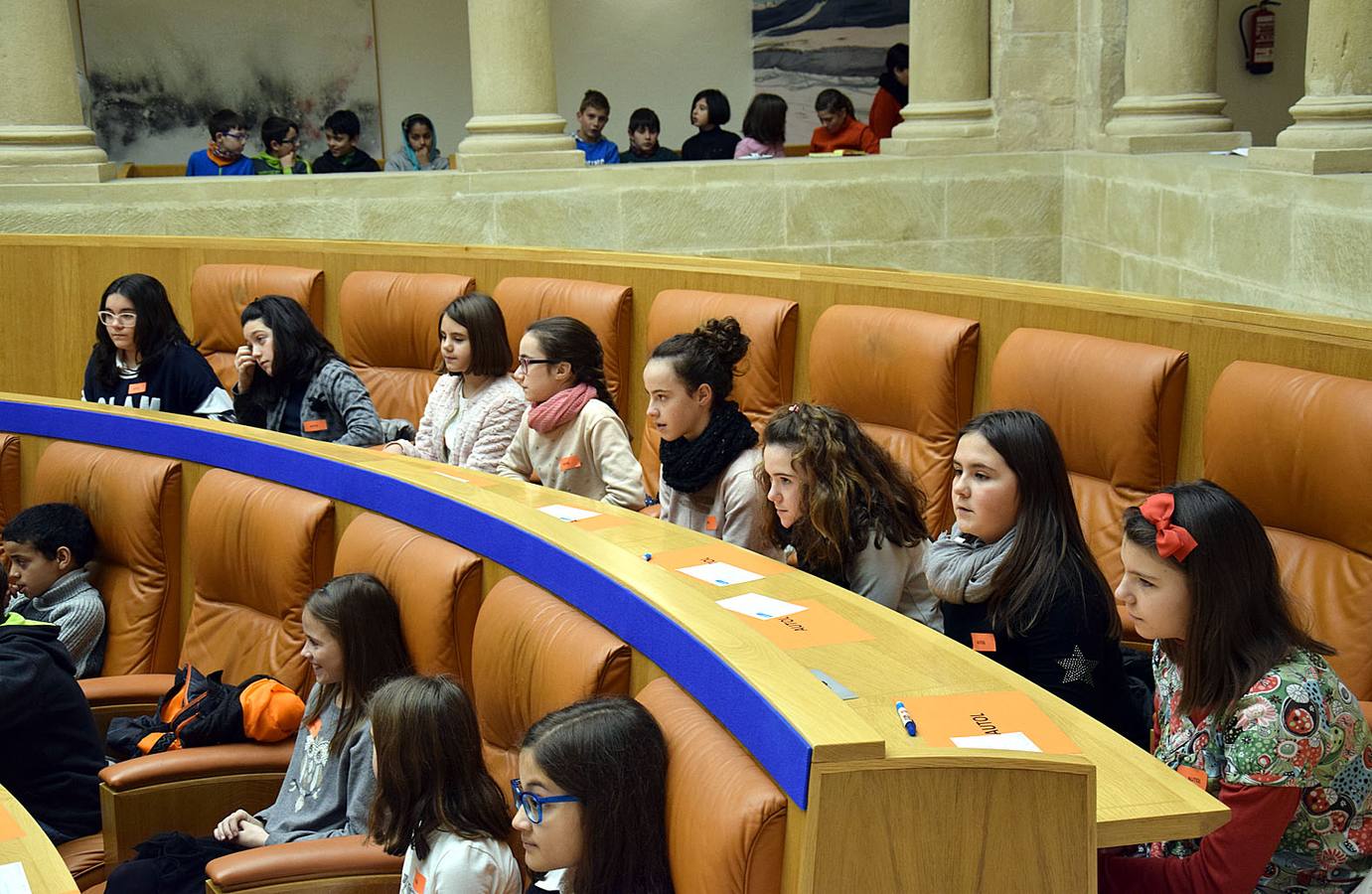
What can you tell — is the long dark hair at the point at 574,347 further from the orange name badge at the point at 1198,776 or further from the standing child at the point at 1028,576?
the orange name badge at the point at 1198,776

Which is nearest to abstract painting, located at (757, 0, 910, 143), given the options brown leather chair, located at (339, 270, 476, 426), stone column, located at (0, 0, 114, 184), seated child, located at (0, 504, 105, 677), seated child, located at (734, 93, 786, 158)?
seated child, located at (734, 93, 786, 158)

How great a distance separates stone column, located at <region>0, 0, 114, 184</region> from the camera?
21.4 feet

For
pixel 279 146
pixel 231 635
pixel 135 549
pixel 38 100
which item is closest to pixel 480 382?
pixel 135 549

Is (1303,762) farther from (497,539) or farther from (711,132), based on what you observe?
(711,132)

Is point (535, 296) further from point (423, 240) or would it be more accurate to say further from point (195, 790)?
point (195, 790)

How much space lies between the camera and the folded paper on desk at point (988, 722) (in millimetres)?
1762

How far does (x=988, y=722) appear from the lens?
182 cm

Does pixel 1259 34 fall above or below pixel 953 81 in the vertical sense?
above

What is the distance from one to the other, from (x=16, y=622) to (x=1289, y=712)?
93.6 inches

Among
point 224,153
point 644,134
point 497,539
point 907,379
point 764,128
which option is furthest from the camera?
point 644,134

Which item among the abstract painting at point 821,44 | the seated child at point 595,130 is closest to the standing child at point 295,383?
the seated child at point 595,130

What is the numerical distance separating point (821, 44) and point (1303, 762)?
9.24 metres

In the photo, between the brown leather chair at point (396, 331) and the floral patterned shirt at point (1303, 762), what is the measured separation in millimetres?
3661

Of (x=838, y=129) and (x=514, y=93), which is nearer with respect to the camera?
(x=514, y=93)
